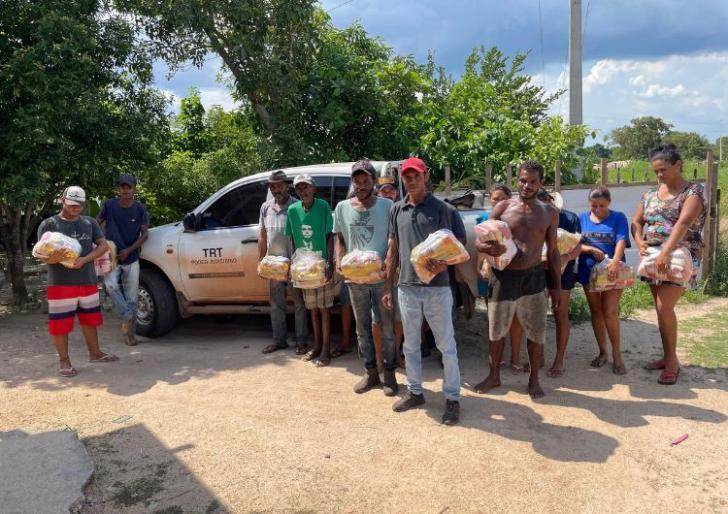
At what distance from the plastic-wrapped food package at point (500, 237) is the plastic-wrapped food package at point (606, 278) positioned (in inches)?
43.5

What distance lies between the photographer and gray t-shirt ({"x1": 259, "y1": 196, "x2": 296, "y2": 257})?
5586 mm

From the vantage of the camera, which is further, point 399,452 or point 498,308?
point 498,308

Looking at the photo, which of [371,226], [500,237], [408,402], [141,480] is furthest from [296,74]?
[141,480]

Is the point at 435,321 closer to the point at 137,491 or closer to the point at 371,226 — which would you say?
the point at 371,226

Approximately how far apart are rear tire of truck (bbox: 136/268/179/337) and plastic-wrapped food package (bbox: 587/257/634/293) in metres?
4.29

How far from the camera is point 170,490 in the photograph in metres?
3.37

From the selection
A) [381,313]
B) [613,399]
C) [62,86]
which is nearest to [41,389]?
[381,313]

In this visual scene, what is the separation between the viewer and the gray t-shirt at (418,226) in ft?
13.4

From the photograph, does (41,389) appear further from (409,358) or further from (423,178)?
(423,178)

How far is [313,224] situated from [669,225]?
9.71ft

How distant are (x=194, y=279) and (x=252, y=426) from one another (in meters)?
2.53

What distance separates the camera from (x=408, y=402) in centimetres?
438

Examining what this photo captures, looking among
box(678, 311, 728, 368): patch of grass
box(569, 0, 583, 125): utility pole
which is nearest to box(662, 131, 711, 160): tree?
box(569, 0, 583, 125): utility pole

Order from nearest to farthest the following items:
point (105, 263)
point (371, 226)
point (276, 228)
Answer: point (371, 226)
point (276, 228)
point (105, 263)
